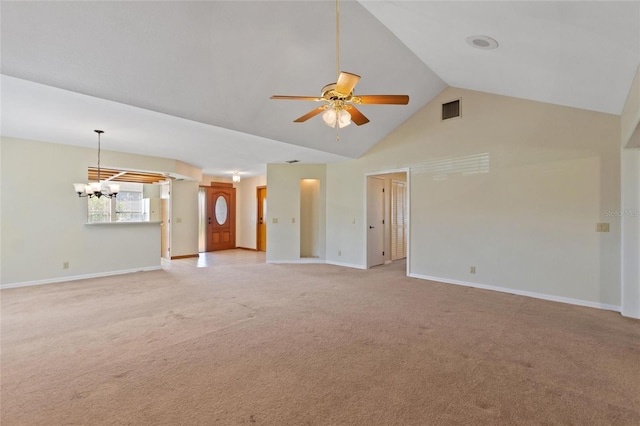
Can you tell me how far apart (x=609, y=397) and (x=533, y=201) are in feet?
10.2

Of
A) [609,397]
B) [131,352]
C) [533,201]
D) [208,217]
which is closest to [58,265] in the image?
[131,352]

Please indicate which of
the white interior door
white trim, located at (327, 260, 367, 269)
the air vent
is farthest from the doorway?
the air vent

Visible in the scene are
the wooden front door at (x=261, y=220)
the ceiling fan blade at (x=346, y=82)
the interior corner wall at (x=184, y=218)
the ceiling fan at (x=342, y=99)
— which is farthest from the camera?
the wooden front door at (x=261, y=220)

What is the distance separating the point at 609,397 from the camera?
2072mm

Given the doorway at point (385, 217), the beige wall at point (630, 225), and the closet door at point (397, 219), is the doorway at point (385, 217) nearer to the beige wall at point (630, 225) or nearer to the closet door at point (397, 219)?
the closet door at point (397, 219)

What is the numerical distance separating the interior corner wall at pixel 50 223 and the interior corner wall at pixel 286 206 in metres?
3.09

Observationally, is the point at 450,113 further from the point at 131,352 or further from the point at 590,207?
the point at 131,352

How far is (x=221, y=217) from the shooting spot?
33.9 ft

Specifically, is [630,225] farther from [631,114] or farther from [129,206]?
[129,206]

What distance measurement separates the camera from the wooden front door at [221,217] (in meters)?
9.98

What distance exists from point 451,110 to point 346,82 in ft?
12.6

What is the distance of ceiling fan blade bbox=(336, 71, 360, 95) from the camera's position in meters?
2.25

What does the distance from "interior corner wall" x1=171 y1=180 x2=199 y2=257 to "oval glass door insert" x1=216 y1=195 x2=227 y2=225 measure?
1498 mm

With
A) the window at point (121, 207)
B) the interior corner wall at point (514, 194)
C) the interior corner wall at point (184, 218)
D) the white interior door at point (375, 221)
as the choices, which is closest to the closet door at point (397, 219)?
the white interior door at point (375, 221)
